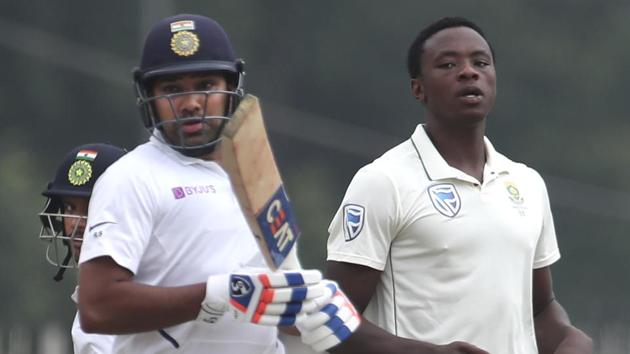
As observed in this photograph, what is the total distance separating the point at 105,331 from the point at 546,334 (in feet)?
5.47

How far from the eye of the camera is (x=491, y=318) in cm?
547

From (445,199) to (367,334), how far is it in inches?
19.5

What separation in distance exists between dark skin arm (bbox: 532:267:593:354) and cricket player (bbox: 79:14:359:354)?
1.04 meters

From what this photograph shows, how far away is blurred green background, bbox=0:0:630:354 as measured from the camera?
799 inches

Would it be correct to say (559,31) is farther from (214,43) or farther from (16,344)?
(214,43)

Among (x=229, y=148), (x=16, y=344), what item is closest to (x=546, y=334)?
(x=229, y=148)

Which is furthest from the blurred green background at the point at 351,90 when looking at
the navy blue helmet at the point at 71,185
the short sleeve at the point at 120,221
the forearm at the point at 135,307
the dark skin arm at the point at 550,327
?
the forearm at the point at 135,307

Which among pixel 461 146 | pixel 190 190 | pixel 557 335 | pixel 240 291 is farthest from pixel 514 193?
pixel 240 291

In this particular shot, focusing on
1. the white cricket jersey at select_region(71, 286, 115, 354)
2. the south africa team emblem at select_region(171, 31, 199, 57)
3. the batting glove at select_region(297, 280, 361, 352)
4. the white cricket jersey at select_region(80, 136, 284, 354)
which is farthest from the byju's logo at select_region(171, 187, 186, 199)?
the white cricket jersey at select_region(71, 286, 115, 354)

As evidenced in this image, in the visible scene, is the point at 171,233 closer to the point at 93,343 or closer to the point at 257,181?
the point at 257,181

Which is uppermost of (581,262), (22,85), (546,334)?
(546,334)

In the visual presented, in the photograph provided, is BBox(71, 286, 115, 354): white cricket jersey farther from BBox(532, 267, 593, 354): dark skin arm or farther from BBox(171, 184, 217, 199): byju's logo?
BBox(532, 267, 593, 354): dark skin arm

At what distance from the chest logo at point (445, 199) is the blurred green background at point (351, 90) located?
45.4 feet

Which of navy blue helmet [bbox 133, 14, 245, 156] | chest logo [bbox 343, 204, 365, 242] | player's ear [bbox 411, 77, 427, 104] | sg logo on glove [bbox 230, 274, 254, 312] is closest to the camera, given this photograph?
sg logo on glove [bbox 230, 274, 254, 312]
